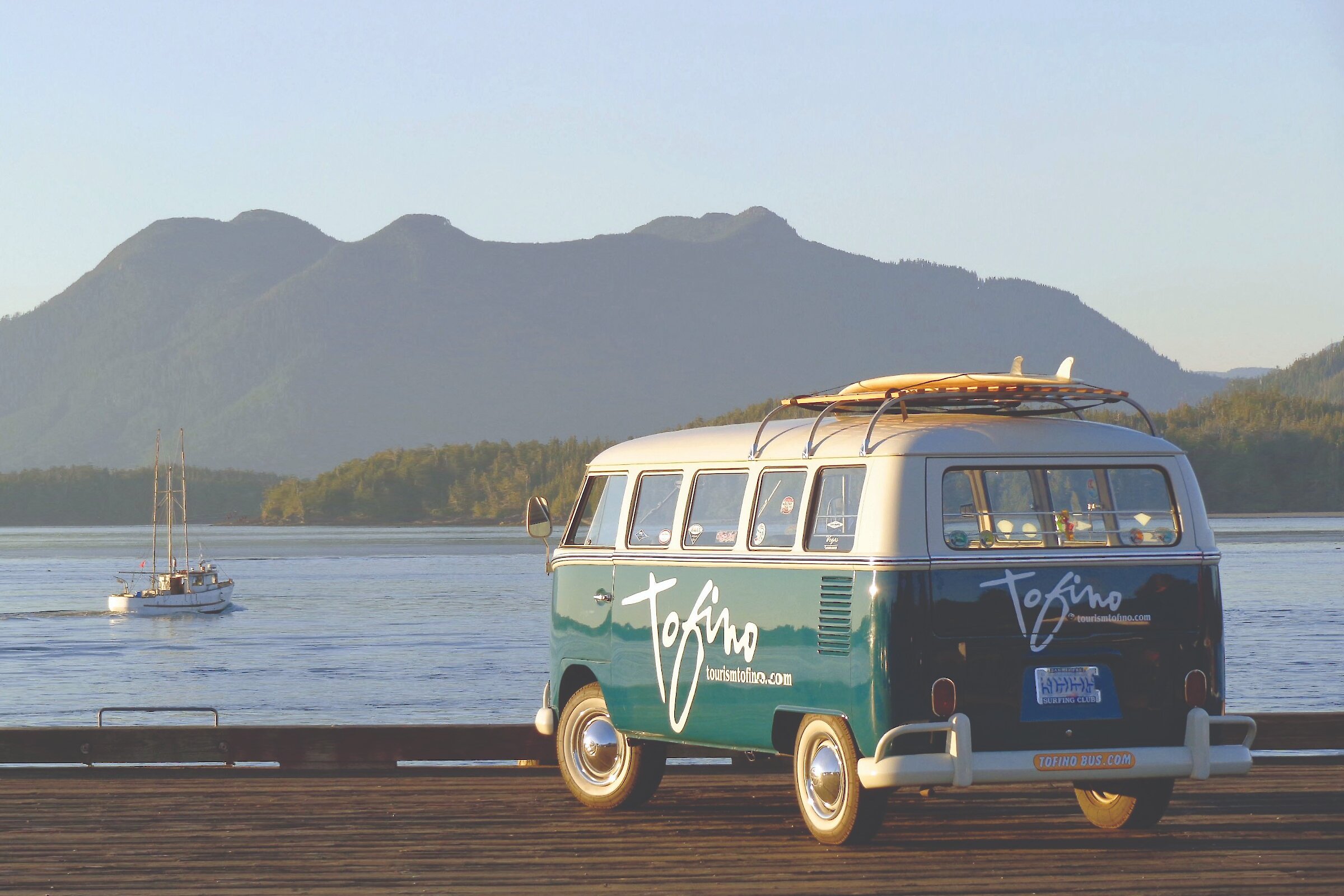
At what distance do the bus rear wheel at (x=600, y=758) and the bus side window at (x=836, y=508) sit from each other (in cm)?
223

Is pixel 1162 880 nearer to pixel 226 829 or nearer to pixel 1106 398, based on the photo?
pixel 1106 398

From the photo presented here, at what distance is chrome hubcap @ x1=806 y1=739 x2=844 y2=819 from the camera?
913 centimetres

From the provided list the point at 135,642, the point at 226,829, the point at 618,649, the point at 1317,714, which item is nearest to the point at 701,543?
the point at 618,649

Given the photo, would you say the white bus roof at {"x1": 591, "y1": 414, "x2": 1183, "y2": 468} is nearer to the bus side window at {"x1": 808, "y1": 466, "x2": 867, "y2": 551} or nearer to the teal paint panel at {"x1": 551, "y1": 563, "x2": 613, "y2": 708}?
the bus side window at {"x1": 808, "y1": 466, "x2": 867, "y2": 551}

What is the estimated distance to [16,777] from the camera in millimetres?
12234

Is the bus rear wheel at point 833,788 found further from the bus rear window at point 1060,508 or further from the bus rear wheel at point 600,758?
the bus rear wheel at point 600,758

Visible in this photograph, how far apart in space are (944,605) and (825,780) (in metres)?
1.15

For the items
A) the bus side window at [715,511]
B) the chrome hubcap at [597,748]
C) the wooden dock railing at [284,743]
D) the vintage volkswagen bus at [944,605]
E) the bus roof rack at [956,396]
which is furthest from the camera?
the wooden dock railing at [284,743]

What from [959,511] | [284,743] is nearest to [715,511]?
[959,511]

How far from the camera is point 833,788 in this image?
9.20 m

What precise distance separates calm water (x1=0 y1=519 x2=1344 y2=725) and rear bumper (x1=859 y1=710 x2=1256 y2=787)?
3238 centimetres

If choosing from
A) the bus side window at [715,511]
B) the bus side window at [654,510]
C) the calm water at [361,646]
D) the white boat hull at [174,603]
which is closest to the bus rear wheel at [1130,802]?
the bus side window at [715,511]

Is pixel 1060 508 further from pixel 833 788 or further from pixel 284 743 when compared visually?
pixel 284 743

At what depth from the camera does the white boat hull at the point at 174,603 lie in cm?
9512
